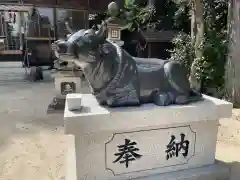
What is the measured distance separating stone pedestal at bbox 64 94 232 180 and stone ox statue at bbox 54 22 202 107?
2.9 inches

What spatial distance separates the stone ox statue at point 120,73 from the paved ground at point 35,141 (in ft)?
2.81

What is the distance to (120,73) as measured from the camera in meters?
1.51

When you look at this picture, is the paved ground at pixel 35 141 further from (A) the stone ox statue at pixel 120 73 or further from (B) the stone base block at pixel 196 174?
(A) the stone ox statue at pixel 120 73

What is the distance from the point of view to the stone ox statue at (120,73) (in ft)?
4.60

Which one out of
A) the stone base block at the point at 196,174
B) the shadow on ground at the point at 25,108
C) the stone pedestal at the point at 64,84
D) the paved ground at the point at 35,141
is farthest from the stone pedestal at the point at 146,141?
the stone pedestal at the point at 64,84

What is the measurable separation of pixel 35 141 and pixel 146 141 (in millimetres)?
1470

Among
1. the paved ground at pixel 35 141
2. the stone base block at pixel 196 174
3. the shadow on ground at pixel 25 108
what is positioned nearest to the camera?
the stone base block at pixel 196 174

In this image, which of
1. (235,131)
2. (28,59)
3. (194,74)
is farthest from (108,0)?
(235,131)

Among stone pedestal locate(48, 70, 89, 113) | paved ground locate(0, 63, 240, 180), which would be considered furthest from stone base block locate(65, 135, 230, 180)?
stone pedestal locate(48, 70, 89, 113)

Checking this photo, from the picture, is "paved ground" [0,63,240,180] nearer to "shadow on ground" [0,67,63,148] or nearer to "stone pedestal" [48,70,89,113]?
"shadow on ground" [0,67,63,148]

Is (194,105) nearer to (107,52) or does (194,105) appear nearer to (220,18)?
(107,52)

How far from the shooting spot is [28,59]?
718 cm

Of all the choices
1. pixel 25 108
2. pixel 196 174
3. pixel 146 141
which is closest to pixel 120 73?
pixel 146 141

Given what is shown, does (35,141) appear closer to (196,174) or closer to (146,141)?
(146,141)
